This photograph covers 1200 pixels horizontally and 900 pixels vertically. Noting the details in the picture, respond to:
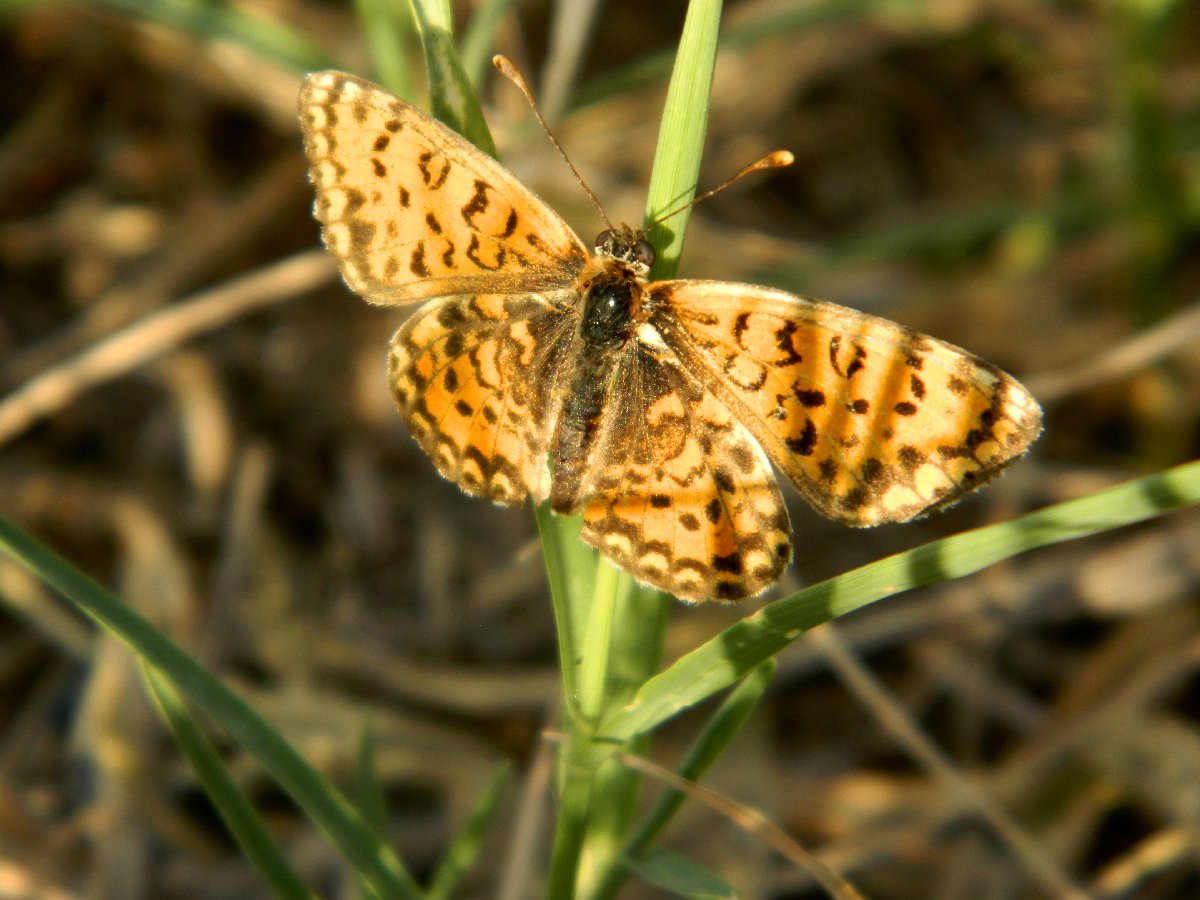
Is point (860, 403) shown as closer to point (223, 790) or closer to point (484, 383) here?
point (484, 383)

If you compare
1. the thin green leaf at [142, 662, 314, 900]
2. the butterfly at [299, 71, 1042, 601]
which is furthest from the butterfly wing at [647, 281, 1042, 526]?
the thin green leaf at [142, 662, 314, 900]

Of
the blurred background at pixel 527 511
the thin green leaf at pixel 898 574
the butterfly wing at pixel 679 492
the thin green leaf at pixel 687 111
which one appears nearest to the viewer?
the thin green leaf at pixel 898 574

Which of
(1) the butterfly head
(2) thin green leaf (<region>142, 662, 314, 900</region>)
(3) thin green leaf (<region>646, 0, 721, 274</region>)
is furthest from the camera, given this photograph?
(1) the butterfly head

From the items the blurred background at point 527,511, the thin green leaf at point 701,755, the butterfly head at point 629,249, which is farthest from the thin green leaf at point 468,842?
the butterfly head at point 629,249

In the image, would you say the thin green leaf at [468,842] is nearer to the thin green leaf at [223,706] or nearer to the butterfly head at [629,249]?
the thin green leaf at [223,706]

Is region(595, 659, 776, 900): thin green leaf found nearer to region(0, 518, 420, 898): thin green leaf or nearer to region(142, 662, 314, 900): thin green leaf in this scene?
region(0, 518, 420, 898): thin green leaf

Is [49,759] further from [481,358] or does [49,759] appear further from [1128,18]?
[1128,18]

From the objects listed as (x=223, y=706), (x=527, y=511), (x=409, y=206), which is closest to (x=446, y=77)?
(x=409, y=206)
